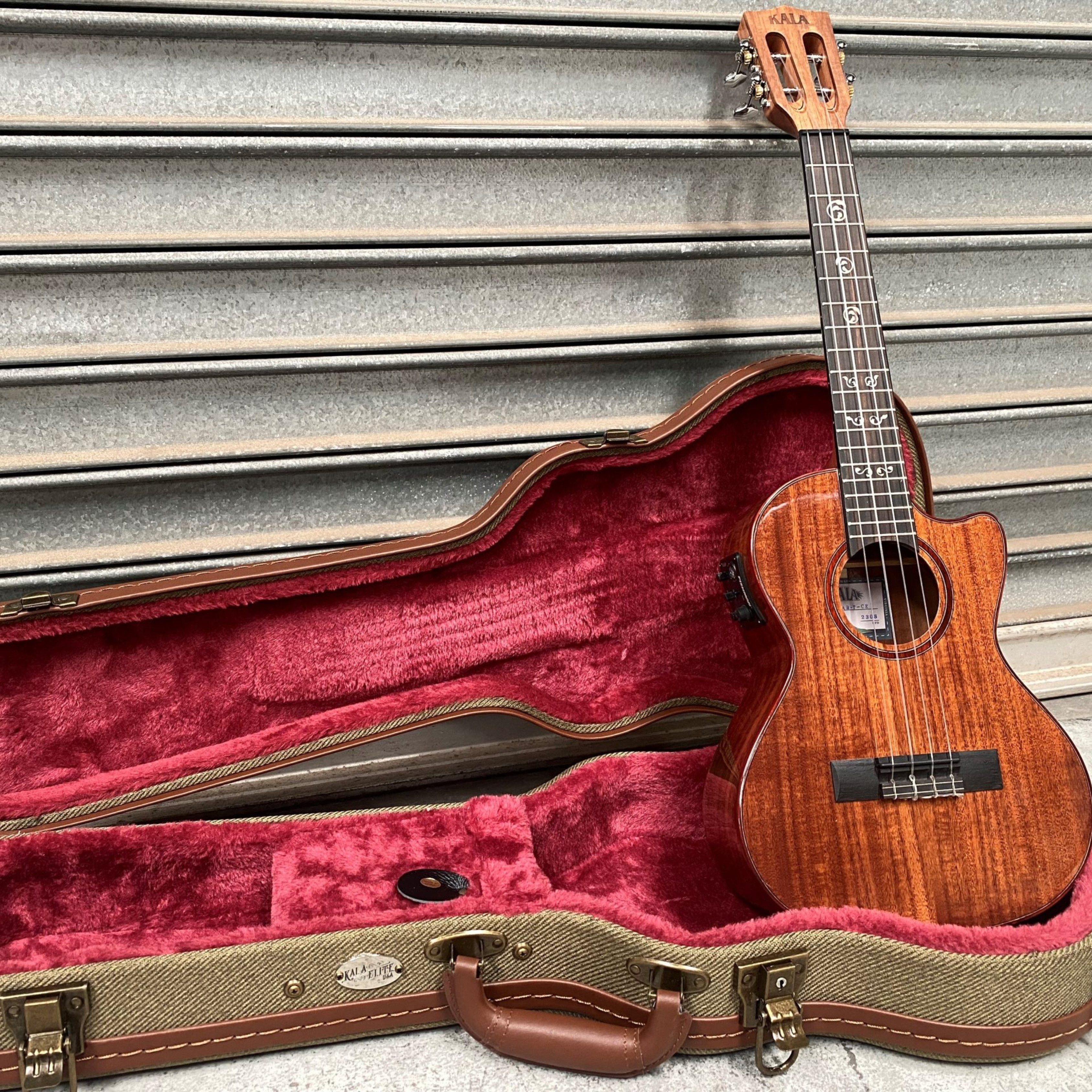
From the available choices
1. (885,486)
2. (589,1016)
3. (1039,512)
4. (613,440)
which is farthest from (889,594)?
(1039,512)

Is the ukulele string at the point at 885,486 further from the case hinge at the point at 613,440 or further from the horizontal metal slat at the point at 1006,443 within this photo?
the horizontal metal slat at the point at 1006,443

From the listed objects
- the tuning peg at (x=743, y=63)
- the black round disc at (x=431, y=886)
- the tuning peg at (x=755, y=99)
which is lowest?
the black round disc at (x=431, y=886)

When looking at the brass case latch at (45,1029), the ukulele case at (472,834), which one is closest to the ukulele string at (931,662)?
the ukulele case at (472,834)

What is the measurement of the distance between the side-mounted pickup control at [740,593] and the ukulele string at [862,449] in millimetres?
154

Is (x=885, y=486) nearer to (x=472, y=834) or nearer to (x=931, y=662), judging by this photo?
(x=931, y=662)

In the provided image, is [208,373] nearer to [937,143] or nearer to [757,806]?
[757,806]

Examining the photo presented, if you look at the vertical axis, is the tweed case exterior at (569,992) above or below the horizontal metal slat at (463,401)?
below

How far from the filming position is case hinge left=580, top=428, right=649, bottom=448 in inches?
56.4

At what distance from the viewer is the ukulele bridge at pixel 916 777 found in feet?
3.97

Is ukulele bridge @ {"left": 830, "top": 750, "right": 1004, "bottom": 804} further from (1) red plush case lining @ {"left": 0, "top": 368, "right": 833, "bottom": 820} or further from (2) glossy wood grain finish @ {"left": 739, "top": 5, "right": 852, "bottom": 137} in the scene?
(2) glossy wood grain finish @ {"left": 739, "top": 5, "right": 852, "bottom": 137}

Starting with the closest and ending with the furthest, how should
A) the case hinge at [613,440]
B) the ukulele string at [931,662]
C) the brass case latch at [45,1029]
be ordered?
the brass case latch at [45,1029], the ukulele string at [931,662], the case hinge at [613,440]

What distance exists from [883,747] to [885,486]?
0.37 m

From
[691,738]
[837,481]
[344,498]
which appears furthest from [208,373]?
[691,738]

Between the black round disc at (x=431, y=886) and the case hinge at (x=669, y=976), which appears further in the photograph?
the black round disc at (x=431, y=886)
